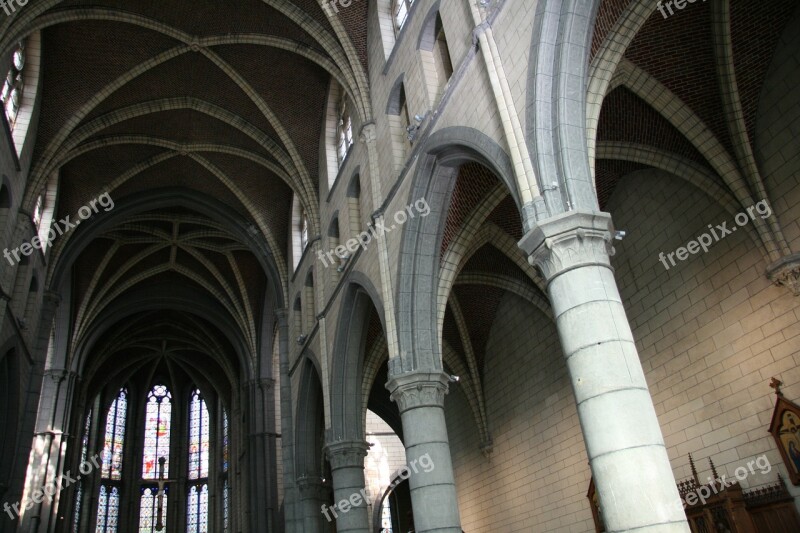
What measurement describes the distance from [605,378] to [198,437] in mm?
34244

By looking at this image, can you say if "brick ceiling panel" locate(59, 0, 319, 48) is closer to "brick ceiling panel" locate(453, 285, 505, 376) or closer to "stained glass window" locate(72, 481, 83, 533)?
"brick ceiling panel" locate(453, 285, 505, 376)

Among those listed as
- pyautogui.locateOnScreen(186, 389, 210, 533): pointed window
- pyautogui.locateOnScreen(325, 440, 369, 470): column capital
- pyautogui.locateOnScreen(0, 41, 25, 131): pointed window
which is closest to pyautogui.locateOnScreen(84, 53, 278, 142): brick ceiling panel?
pyautogui.locateOnScreen(0, 41, 25, 131): pointed window

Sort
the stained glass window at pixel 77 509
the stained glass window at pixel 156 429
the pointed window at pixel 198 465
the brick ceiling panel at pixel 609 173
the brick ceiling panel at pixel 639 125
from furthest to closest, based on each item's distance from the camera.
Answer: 1. the stained glass window at pixel 156 429
2. the pointed window at pixel 198 465
3. the stained glass window at pixel 77 509
4. the brick ceiling panel at pixel 609 173
5. the brick ceiling panel at pixel 639 125

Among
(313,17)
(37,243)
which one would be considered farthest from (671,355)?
(37,243)

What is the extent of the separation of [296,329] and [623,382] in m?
15.2

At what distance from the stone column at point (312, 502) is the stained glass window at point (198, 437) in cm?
2033

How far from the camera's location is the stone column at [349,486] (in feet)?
47.0

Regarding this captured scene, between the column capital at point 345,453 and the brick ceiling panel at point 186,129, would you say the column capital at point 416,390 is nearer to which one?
the column capital at point 345,453

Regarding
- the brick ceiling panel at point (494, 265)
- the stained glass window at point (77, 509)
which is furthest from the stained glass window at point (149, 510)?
the brick ceiling panel at point (494, 265)

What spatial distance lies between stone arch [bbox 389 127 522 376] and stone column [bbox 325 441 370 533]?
4.07 meters

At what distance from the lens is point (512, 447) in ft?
56.2

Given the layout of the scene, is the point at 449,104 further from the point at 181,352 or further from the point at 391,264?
the point at 181,352

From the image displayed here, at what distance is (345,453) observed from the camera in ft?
48.5

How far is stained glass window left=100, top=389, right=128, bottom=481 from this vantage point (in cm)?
3506
